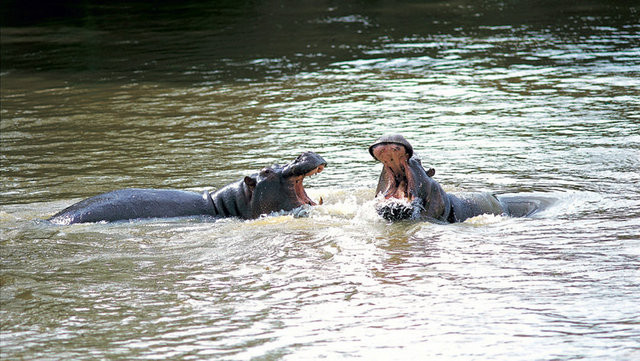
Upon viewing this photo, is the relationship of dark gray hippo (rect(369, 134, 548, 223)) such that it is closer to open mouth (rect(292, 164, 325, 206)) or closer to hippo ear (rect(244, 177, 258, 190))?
open mouth (rect(292, 164, 325, 206))

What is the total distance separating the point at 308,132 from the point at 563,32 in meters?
8.47

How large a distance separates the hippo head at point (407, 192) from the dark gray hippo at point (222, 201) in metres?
0.60

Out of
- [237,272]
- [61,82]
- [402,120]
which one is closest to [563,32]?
[402,120]

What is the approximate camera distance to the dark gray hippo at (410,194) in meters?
6.56

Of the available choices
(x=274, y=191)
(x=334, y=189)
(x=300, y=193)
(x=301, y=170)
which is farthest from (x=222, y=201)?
(x=334, y=189)

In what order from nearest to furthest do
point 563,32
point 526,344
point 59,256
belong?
point 526,344 → point 59,256 → point 563,32

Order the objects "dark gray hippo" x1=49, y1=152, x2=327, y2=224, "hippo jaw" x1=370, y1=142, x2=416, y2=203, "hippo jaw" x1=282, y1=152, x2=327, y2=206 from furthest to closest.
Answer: "dark gray hippo" x1=49, y1=152, x2=327, y2=224
"hippo jaw" x1=282, y1=152, x2=327, y2=206
"hippo jaw" x1=370, y1=142, x2=416, y2=203

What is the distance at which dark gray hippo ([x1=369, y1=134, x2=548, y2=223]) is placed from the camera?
21.5 feet

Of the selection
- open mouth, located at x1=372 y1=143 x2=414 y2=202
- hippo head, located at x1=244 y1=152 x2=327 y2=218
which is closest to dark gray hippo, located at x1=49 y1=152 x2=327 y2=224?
hippo head, located at x1=244 y1=152 x2=327 y2=218

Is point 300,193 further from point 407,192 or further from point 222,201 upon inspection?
point 407,192

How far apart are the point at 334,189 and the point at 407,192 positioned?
1.58 meters

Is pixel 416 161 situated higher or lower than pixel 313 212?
higher

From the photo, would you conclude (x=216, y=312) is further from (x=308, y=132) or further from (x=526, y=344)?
(x=308, y=132)

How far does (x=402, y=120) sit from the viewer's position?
37.4 ft
